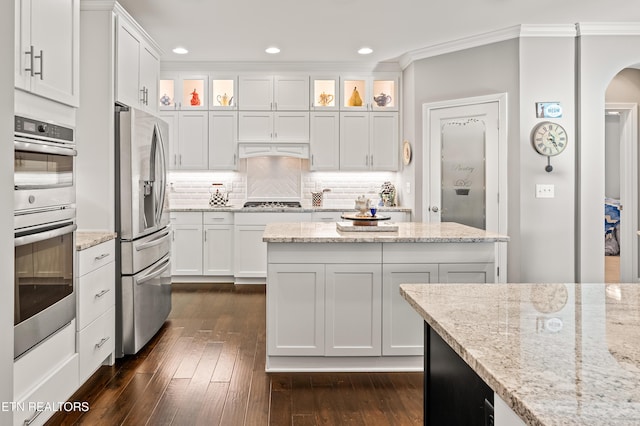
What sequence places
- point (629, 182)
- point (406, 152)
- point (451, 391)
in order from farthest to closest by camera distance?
point (406, 152) → point (629, 182) → point (451, 391)

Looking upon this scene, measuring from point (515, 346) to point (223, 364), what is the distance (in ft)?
8.31

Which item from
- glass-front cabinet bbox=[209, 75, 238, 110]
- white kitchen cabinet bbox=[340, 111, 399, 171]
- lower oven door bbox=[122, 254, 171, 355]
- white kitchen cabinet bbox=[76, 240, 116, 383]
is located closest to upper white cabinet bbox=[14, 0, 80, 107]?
white kitchen cabinet bbox=[76, 240, 116, 383]

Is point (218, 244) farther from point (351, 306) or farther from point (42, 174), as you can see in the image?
point (42, 174)

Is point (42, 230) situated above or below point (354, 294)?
above

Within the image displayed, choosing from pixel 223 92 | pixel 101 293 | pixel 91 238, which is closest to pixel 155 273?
pixel 101 293

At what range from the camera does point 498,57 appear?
15.1 feet

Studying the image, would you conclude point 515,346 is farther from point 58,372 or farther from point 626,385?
point 58,372

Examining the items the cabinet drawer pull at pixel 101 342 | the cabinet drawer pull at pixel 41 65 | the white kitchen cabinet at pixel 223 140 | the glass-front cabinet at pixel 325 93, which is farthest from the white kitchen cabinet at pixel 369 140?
the cabinet drawer pull at pixel 41 65

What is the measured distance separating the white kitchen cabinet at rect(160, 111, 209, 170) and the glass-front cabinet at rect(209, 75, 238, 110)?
0.21 meters

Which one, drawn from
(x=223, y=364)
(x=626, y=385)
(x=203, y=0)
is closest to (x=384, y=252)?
(x=223, y=364)

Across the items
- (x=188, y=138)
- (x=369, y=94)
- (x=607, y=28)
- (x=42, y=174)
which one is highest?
(x=607, y=28)

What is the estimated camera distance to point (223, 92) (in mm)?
6043

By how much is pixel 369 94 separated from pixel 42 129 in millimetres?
4434

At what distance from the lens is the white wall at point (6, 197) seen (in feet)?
4.54
